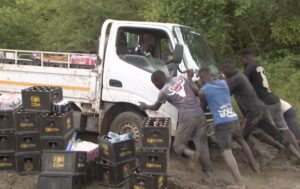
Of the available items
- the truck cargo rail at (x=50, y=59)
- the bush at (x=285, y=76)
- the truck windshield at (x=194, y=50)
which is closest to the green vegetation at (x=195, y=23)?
the bush at (x=285, y=76)

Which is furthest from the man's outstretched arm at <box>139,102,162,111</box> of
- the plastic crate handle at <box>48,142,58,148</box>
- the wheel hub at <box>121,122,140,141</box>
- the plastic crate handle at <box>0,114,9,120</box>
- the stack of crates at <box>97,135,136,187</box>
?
the plastic crate handle at <box>0,114,9,120</box>

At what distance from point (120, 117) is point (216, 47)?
629 centimetres

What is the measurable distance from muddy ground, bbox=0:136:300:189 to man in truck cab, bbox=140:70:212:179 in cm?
30

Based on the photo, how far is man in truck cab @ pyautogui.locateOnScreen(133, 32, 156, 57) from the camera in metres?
8.59

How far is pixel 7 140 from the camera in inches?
298

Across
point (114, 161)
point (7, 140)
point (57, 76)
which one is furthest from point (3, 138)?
point (114, 161)

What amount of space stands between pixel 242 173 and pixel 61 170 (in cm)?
298

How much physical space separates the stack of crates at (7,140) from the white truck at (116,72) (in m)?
1.40

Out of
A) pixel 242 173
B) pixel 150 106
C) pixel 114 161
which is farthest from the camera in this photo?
pixel 242 173

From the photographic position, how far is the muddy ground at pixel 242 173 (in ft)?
23.7

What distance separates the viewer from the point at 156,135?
688 centimetres

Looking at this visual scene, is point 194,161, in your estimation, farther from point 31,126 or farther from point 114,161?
point 31,126

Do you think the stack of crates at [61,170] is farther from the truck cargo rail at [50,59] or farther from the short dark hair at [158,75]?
the truck cargo rail at [50,59]

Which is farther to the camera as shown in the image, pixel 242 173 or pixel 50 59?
pixel 50 59
